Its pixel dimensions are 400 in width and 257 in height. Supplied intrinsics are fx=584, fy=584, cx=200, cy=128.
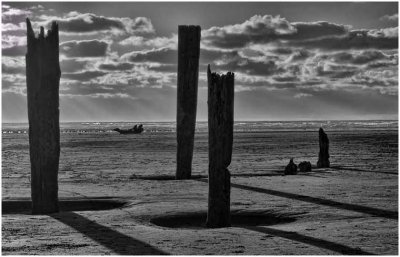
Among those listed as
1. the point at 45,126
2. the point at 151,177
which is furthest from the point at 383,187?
the point at 45,126

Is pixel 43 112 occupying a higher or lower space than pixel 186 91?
lower

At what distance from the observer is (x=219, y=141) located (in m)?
8.12

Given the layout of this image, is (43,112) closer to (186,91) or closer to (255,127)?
(186,91)

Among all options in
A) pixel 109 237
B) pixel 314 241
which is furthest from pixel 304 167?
pixel 109 237

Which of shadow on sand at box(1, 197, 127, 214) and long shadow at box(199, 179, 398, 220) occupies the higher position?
long shadow at box(199, 179, 398, 220)

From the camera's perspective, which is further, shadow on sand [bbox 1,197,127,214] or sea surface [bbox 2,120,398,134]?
sea surface [bbox 2,120,398,134]

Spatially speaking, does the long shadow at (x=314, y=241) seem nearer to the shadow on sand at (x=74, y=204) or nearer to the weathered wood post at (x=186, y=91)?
the shadow on sand at (x=74, y=204)

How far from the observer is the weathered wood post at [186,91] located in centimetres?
1365

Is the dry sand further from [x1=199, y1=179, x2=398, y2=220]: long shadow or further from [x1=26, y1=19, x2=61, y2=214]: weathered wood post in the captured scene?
[x1=26, y1=19, x2=61, y2=214]: weathered wood post

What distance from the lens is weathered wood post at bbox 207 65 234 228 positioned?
8.08 metres

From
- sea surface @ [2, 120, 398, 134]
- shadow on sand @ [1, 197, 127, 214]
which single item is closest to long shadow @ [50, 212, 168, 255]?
shadow on sand @ [1, 197, 127, 214]

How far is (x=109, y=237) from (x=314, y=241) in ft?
8.06

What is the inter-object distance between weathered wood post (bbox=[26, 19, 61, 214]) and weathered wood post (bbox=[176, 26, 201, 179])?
512 centimetres

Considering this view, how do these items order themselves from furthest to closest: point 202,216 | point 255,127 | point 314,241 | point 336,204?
1. point 255,127
2. point 336,204
3. point 202,216
4. point 314,241
